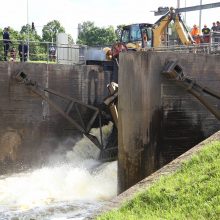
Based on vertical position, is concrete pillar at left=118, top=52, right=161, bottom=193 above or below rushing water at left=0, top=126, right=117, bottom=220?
above

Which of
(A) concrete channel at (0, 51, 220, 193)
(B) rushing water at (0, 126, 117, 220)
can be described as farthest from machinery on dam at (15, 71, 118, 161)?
(A) concrete channel at (0, 51, 220, 193)

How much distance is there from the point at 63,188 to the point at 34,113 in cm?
320

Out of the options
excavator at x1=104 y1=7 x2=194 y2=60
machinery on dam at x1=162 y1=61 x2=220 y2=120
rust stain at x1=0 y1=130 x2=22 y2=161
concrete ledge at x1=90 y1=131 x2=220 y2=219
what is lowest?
rust stain at x1=0 y1=130 x2=22 y2=161

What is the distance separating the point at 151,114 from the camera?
11172 millimetres

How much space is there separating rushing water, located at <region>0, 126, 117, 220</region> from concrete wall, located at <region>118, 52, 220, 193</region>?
1778 millimetres

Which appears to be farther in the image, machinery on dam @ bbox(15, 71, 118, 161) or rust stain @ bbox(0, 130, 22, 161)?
machinery on dam @ bbox(15, 71, 118, 161)

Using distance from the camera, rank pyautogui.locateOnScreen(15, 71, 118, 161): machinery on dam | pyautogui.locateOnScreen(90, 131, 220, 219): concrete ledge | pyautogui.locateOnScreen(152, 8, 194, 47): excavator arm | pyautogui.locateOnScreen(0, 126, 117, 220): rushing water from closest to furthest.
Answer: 1. pyautogui.locateOnScreen(90, 131, 220, 219): concrete ledge
2. pyautogui.locateOnScreen(0, 126, 117, 220): rushing water
3. pyautogui.locateOnScreen(15, 71, 118, 161): machinery on dam
4. pyautogui.locateOnScreen(152, 8, 194, 47): excavator arm

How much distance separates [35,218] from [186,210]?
6.37m

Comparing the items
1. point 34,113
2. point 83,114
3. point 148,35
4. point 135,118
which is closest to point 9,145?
point 34,113

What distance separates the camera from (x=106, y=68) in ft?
59.8

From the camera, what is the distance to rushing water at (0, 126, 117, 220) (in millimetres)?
11805

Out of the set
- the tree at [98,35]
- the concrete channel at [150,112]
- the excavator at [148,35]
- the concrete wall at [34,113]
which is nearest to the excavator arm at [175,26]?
the excavator at [148,35]

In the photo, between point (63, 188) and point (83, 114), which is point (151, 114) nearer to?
point (63, 188)

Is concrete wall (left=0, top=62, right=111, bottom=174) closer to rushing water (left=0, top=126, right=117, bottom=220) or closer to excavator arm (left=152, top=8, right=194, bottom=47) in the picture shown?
rushing water (left=0, top=126, right=117, bottom=220)
